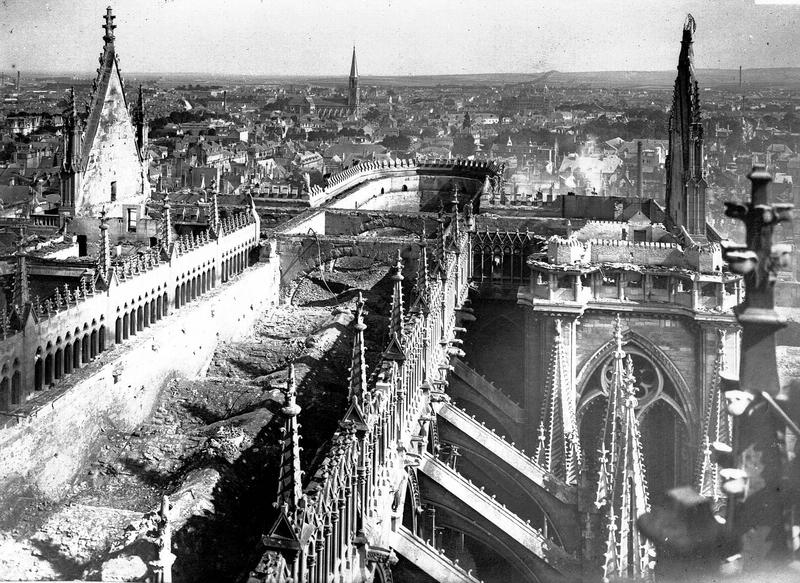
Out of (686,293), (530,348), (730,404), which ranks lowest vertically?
(530,348)

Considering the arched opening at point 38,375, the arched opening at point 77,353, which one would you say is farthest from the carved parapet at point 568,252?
the arched opening at point 38,375

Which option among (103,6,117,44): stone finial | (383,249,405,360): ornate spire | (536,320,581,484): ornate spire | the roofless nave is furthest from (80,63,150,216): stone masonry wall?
(383,249,405,360): ornate spire

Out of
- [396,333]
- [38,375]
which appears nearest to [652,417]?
[396,333]

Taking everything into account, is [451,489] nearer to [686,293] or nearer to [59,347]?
[59,347]

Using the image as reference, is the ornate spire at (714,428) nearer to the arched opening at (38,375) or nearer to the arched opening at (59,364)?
the arched opening at (59,364)

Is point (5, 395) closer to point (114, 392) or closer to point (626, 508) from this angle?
point (114, 392)

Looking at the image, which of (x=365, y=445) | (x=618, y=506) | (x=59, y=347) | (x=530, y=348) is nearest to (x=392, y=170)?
(x=530, y=348)
